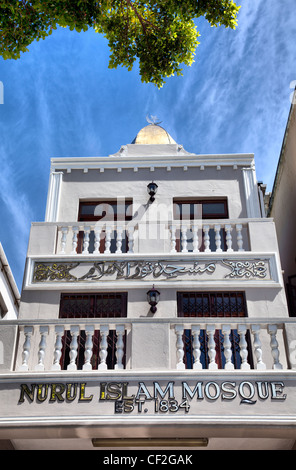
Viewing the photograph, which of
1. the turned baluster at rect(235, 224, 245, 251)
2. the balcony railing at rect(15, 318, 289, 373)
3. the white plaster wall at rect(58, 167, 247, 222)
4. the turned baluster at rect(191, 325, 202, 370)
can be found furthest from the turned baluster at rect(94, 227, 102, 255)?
the turned baluster at rect(191, 325, 202, 370)

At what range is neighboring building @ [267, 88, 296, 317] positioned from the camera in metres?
13.3

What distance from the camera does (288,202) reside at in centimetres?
1430

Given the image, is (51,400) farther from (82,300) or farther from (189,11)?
(189,11)

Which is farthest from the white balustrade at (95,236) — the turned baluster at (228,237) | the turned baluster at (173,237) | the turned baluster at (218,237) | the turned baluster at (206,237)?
the turned baluster at (228,237)

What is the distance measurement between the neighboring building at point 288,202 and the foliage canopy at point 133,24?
409 centimetres

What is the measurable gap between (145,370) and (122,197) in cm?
547

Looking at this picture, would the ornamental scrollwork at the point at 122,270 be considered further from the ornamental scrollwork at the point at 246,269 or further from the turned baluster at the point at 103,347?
the turned baluster at the point at 103,347

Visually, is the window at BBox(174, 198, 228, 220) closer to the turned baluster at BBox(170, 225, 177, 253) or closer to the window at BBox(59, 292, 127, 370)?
the turned baluster at BBox(170, 225, 177, 253)

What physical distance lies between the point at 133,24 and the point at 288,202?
6.63 meters

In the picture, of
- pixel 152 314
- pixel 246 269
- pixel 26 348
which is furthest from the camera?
pixel 246 269

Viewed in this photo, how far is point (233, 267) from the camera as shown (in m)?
11.1

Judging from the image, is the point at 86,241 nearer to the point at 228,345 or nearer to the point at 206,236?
the point at 206,236

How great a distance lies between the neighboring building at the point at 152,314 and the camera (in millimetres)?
8266

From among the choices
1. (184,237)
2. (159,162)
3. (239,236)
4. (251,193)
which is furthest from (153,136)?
(239,236)
